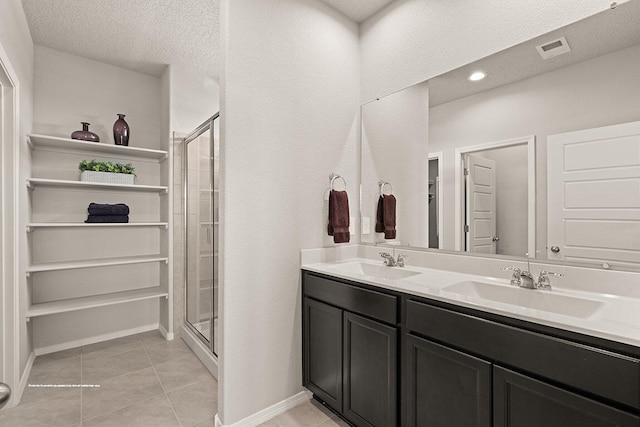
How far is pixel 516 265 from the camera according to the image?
1666 mm

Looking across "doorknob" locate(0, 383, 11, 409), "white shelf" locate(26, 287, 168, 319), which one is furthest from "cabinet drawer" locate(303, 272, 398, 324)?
"white shelf" locate(26, 287, 168, 319)

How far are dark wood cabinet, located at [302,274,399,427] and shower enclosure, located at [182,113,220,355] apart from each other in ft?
3.13

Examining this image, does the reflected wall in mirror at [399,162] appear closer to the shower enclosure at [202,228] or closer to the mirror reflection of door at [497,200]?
the mirror reflection of door at [497,200]

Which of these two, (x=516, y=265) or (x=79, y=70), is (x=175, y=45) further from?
(x=516, y=265)

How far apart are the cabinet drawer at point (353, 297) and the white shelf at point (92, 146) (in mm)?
2189

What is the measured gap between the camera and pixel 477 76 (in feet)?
6.05

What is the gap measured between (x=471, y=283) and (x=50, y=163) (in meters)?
3.59

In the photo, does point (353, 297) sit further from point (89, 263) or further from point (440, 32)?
point (89, 263)

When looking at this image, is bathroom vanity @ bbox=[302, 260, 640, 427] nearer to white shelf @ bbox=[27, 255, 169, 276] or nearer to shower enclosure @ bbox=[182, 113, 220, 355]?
shower enclosure @ bbox=[182, 113, 220, 355]

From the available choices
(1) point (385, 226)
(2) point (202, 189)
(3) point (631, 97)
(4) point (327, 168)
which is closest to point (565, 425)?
(3) point (631, 97)

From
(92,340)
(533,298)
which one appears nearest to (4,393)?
(533,298)

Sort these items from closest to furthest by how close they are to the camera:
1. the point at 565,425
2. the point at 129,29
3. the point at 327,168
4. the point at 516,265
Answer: the point at 565,425 → the point at 516,265 → the point at 327,168 → the point at 129,29

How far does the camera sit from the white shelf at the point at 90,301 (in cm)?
268

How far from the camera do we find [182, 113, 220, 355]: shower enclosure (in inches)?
105
